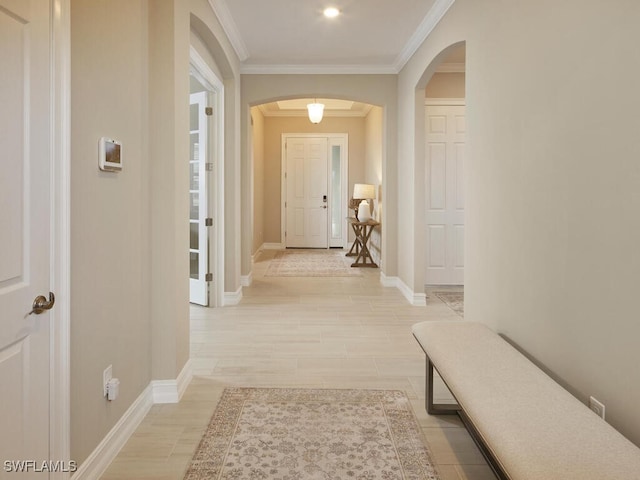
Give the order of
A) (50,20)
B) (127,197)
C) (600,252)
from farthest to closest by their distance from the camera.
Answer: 1. (127,197)
2. (600,252)
3. (50,20)

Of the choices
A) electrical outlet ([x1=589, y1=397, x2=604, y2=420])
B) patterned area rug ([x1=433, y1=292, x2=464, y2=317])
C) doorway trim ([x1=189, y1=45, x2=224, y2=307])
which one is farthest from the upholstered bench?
doorway trim ([x1=189, y1=45, x2=224, y2=307])

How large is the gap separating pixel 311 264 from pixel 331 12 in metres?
4.51

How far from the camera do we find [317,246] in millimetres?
10203

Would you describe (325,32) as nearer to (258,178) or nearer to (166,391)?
(166,391)

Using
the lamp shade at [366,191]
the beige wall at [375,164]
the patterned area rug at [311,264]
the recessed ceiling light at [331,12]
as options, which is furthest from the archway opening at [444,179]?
the lamp shade at [366,191]

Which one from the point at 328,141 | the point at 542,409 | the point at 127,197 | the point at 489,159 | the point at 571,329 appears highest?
the point at 328,141

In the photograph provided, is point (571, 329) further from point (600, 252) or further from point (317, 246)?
point (317, 246)

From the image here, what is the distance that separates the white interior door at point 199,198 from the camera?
478 cm

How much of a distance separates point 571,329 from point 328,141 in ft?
27.9

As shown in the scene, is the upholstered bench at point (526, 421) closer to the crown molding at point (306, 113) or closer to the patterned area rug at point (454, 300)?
the patterned area rug at point (454, 300)

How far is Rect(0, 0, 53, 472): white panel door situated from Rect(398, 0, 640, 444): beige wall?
1.96m

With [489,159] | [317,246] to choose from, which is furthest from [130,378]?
[317,246]

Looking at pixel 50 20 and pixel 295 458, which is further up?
pixel 50 20

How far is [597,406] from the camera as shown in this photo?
5.75 ft
